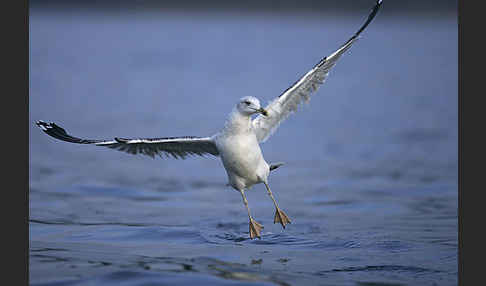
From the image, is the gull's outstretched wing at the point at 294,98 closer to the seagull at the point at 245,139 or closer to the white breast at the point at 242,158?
the seagull at the point at 245,139

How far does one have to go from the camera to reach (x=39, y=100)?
2775cm

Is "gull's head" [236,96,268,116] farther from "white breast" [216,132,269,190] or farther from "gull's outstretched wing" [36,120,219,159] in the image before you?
"gull's outstretched wing" [36,120,219,159]

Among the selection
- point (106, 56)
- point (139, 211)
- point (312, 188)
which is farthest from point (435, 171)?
point (106, 56)

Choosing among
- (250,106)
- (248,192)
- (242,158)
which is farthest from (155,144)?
(248,192)

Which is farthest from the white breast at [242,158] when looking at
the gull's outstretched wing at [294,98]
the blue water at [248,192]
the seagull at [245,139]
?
the blue water at [248,192]

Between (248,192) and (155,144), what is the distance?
4.59 m

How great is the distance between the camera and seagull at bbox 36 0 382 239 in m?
10.4

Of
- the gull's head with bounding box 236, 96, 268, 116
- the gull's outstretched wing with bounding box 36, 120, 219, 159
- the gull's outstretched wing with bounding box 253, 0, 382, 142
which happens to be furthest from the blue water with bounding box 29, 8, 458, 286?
the gull's head with bounding box 236, 96, 268, 116

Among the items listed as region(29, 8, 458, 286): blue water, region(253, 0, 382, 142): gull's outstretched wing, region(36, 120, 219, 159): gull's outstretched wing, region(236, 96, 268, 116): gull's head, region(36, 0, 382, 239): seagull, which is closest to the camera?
region(29, 8, 458, 286): blue water

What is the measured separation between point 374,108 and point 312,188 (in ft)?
40.7

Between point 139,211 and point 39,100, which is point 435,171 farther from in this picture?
point 39,100

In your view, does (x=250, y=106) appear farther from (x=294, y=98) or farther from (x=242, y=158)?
(x=294, y=98)

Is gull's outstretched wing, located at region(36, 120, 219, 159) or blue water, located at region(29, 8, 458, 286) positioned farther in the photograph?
gull's outstretched wing, located at region(36, 120, 219, 159)

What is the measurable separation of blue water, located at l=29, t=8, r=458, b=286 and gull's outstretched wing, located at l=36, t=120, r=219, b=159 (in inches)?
49.9
